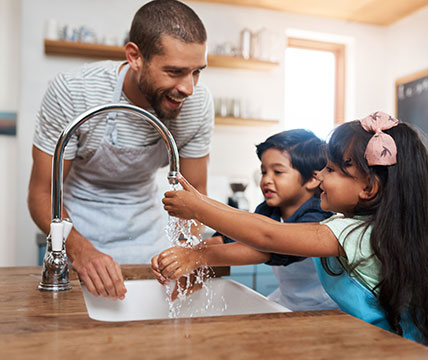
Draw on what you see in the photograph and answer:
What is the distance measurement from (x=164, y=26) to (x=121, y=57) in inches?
77.9

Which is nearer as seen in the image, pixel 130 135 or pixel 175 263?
pixel 175 263

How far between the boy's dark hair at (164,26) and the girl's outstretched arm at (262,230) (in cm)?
54

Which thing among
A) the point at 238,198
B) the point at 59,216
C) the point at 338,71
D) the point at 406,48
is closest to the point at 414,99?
the point at 406,48

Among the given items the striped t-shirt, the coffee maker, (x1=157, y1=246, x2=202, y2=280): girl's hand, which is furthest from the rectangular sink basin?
the coffee maker

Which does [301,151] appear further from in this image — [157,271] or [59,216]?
[59,216]

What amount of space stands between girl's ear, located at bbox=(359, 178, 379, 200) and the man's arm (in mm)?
556

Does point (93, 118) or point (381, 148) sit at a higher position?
point (93, 118)

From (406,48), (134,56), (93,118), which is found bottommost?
(93,118)

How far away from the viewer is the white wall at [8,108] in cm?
309

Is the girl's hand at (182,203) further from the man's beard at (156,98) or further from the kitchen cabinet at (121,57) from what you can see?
the kitchen cabinet at (121,57)

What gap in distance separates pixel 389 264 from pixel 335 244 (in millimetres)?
101

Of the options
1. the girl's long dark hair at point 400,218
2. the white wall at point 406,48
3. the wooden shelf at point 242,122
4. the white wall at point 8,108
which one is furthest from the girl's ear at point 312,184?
the white wall at point 406,48

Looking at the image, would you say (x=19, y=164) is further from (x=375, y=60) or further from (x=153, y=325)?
(x=375, y=60)

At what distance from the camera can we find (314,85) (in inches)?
153
